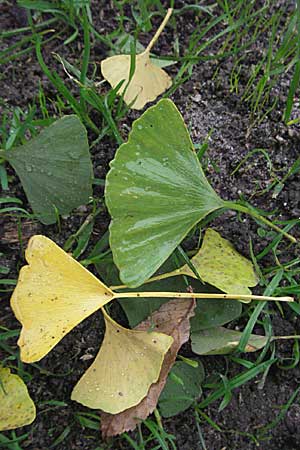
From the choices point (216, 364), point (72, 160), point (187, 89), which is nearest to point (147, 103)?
point (187, 89)

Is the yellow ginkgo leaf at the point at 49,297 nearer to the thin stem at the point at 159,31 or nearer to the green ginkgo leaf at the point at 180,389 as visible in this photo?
the green ginkgo leaf at the point at 180,389

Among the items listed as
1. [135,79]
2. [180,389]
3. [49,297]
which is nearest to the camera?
[49,297]

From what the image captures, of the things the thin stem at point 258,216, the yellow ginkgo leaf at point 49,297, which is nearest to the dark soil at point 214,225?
the thin stem at point 258,216

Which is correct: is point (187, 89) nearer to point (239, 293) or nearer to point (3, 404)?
point (239, 293)

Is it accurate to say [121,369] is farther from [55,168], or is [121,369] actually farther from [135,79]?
[135,79]

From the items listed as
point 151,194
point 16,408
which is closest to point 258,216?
point 151,194
